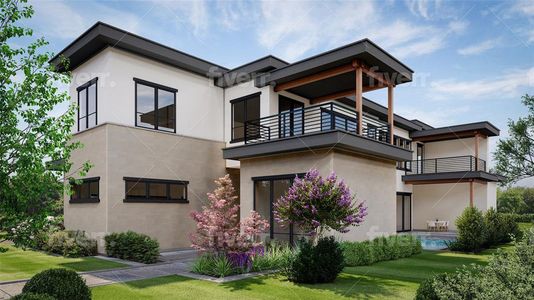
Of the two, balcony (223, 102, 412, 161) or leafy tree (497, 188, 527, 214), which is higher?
balcony (223, 102, 412, 161)

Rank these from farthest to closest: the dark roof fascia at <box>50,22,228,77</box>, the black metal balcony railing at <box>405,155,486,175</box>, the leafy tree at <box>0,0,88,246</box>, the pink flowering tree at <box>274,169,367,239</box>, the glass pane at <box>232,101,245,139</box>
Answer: the black metal balcony railing at <box>405,155,486,175</box> < the glass pane at <box>232,101,245,139</box> < the dark roof fascia at <box>50,22,228,77</box> < the pink flowering tree at <box>274,169,367,239</box> < the leafy tree at <box>0,0,88,246</box>

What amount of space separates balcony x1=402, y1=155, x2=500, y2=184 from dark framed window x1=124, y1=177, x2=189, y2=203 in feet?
56.5

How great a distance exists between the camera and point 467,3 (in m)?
13.0

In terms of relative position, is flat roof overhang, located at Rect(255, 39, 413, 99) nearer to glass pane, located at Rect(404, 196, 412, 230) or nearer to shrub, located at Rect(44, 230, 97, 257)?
shrub, located at Rect(44, 230, 97, 257)

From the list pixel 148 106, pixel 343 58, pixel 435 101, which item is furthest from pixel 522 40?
pixel 148 106

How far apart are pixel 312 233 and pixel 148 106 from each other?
974cm

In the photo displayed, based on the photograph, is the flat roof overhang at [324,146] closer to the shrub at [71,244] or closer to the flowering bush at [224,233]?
the flowering bush at [224,233]

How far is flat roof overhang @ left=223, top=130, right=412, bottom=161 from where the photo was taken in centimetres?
1355

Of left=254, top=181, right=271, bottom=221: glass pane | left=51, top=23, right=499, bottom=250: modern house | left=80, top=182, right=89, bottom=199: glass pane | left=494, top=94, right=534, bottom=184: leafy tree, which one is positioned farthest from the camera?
left=494, top=94, right=534, bottom=184: leafy tree

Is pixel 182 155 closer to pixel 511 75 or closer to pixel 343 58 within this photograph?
pixel 343 58

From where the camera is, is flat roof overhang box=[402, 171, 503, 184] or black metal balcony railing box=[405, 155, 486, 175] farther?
black metal balcony railing box=[405, 155, 486, 175]

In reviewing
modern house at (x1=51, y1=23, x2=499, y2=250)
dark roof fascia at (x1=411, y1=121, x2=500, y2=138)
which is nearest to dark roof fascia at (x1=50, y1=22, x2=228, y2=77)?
modern house at (x1=51, y1=23, x2=499, y2=250)

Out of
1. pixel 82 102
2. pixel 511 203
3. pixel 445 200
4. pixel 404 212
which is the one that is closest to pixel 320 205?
pixel 82 102

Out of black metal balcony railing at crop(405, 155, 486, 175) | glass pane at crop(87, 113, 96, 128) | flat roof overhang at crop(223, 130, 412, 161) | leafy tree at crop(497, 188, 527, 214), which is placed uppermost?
glass pane at crop(87, 113, 96, 128)
